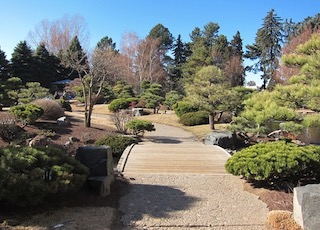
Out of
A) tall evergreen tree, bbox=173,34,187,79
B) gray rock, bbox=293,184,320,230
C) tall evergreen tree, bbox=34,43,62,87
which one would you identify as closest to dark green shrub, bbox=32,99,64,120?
gray rock, bbox=293,184,320,230

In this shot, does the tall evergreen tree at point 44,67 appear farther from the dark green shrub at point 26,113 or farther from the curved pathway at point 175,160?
the curved pathway at point 175,160

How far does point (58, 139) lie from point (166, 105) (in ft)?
54.9

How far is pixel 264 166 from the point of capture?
514 cm

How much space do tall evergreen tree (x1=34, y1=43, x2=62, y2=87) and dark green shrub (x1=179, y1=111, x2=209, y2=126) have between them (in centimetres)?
2026

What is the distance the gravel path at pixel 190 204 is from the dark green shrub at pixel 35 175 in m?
0.91

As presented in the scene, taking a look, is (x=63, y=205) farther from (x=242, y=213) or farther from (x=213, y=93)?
(x=213, y=93)

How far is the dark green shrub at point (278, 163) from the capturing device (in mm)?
5102

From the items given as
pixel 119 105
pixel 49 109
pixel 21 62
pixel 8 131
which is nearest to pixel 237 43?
pixel 119 105

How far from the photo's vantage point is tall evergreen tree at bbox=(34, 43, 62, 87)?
32812 millimetres

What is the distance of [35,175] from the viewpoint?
12.7ft

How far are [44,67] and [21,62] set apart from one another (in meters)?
3.11

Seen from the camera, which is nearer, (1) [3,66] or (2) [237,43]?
(1) [3,66]

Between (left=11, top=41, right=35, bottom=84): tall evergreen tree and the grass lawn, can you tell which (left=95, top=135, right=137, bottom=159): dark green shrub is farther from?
(left=11, top=41, right=35, bottom=84): tall evergreen tree

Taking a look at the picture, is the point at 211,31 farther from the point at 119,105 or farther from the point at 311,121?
the point at 311,121
